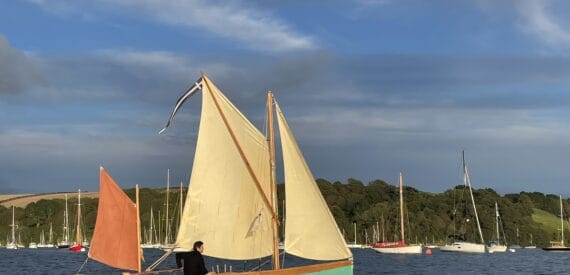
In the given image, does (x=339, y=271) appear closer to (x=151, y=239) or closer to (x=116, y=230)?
(x=116, y=230)

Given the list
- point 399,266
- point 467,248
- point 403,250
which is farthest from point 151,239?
point 399,266

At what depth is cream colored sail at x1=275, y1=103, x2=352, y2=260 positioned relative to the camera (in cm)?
3781

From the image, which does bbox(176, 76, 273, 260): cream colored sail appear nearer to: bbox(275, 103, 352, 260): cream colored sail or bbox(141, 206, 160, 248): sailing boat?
bbox(275, 103, 352, 260): cream colored sail

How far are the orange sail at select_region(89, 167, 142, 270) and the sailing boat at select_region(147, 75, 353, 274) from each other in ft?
5.86

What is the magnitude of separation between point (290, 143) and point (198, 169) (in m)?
4.46

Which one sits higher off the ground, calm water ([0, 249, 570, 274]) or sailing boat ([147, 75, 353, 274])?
sailing boat ([147, 75, 353, 274])

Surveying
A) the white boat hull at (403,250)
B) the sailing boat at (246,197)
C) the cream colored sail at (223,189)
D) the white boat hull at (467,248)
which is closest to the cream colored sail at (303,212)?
the sailing boat at (246,197)

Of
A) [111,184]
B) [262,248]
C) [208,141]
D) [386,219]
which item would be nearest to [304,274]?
[262,248]

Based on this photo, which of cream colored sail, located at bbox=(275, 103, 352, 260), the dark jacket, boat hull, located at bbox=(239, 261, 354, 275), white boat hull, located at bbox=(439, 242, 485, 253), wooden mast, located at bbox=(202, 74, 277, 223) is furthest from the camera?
white boat hull, located at bbox=(439, 242, 485, 253)

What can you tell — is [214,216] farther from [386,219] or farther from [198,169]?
[386,219]

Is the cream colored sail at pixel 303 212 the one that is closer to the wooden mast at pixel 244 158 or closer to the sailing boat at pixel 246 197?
the sailing boat at pixel 246 197

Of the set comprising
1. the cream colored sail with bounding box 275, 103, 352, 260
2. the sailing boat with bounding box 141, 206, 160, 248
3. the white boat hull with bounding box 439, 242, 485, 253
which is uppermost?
the cream colored sail with bounding box 275, 103, 352, 260

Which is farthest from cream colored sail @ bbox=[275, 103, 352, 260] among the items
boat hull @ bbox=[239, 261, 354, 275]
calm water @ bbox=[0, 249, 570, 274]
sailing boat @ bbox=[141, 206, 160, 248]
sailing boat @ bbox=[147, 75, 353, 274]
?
sailing boat @ bbox=[141, 206, 160, 248]

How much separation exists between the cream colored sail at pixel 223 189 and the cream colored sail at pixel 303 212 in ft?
3.82
